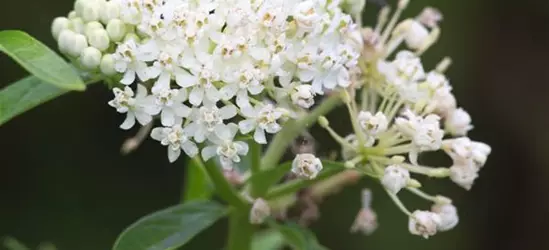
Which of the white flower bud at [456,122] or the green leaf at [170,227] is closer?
the green leaf at [170,227]

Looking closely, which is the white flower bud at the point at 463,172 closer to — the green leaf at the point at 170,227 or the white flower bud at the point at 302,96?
the white flower bud at the point at 302,96

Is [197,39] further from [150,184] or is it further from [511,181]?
[511,181]

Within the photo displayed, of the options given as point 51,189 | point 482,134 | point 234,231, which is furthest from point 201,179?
point 482,134

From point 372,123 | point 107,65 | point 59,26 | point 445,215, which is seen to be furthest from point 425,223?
point 59,26

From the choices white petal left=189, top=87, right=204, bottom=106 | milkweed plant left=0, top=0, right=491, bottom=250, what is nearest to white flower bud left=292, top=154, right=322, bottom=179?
milkweed plant left=0, top=0, right=491, bottom=250

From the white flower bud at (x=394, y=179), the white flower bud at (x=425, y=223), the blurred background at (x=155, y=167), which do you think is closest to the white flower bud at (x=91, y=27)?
the white flower bud at (x=394, y=179)

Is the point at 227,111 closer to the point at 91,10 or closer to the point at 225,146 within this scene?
the point at 225,146

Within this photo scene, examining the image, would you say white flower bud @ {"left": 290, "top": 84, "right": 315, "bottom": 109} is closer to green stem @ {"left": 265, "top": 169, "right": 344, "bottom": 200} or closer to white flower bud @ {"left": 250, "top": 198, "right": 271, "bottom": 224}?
green stem @ {"left": 265, "top": 169, "right": 344, "bottom": 200}
